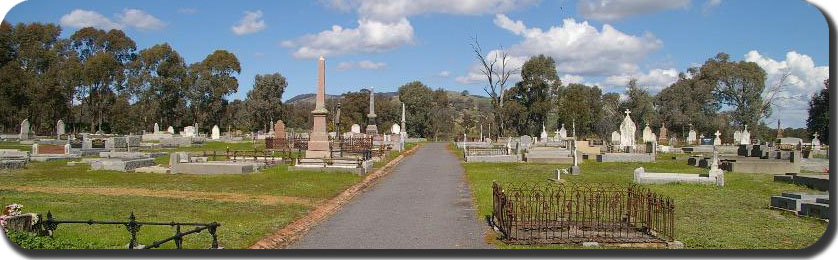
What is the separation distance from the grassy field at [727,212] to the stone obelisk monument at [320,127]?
719 centimetres

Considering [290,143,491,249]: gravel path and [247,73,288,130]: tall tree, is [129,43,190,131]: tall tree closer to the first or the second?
[247,73,288,130]: tall tree

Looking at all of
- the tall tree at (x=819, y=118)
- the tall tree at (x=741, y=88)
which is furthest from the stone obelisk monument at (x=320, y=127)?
the tall tree at (x=741, y=88)

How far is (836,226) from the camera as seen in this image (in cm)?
765

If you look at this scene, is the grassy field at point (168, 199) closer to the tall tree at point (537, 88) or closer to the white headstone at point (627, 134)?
the white headstone at point (627, 134)

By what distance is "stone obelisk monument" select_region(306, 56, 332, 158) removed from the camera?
93.0 ft

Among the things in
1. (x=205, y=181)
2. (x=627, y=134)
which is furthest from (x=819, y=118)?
(x=205, y=181)

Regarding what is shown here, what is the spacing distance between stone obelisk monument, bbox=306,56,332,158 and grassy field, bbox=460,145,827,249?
7.19 meters

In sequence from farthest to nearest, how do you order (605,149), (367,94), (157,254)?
(367,94) → (605,149) → (157,254)

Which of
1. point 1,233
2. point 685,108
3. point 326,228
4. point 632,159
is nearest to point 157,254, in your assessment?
point 1,233

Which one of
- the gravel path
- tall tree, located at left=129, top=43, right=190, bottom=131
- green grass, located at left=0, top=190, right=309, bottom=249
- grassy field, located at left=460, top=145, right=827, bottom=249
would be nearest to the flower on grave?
green grass, located at left=0, top=190, right=309, bottom=249

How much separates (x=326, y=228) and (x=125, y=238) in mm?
3362

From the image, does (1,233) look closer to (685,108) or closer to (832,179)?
(832,179)

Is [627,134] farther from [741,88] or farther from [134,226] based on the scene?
[741,88]

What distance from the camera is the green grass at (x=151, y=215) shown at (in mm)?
9638
